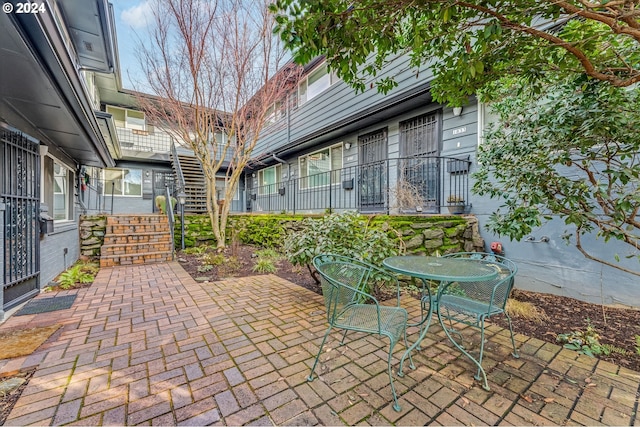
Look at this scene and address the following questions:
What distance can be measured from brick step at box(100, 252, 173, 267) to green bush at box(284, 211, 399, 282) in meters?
3.80

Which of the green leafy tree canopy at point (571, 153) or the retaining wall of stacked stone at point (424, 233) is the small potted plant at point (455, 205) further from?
the green leafy tree canopy at point (571, 153)

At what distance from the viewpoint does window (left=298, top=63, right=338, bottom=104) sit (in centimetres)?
841

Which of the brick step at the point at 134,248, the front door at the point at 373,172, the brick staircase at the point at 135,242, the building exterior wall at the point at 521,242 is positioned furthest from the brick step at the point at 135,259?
the front door at the point at 373,172

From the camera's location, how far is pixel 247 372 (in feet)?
6.88

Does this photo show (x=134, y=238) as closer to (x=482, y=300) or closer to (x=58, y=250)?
(x=58, y=250)

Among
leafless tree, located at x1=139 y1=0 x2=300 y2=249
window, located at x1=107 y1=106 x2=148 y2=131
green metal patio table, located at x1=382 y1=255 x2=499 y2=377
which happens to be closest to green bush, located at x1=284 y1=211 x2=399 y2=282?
green metal patio table, located at x1=382 y1=255 x2=499 y2=377

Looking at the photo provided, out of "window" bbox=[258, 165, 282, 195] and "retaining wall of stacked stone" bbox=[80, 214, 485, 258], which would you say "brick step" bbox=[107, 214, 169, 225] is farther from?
"window" bbox=[258, 165, 282, 195]

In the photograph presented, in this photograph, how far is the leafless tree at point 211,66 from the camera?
575cm

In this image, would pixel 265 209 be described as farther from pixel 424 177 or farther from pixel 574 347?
pixel 574 347

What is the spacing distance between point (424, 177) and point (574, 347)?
3754 mm

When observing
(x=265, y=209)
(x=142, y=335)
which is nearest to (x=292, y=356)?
(x=142, y=335)

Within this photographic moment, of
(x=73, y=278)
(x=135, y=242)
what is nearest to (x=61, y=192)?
(x=135, y=242)

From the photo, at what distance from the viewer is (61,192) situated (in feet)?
18.4

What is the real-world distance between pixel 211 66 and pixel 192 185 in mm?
5028
